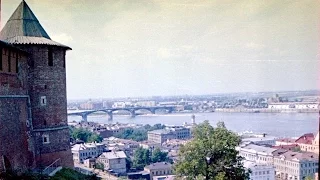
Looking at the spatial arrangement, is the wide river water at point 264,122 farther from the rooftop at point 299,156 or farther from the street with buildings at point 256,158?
the rooftop at point 299,156

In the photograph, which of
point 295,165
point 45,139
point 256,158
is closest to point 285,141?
point 295,165

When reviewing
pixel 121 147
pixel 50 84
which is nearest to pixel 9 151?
pixel 50 84

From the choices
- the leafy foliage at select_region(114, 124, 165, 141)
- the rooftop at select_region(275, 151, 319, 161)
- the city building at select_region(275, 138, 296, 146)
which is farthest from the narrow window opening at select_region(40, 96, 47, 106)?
the leafy foliage at select_region(114, 124, 165, 141)

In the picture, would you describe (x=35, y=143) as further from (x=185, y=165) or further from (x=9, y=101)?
(x=185, y=165)

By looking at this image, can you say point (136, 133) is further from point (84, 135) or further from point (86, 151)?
point (86, 151)

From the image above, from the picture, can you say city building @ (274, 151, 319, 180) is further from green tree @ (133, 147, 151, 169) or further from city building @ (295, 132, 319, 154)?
green tree @ (133, 147, 151, 169)

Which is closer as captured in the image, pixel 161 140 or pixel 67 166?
pixel 67 166
